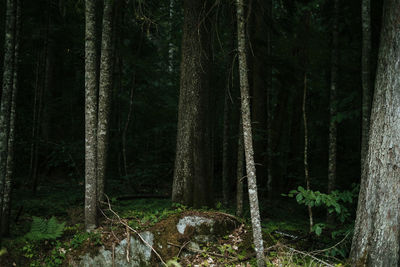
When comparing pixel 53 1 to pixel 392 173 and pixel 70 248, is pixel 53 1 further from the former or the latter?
pixel 392 173

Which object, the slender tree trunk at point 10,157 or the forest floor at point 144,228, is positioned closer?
the forest floor at point 144,228

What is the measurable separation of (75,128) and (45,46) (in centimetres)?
472

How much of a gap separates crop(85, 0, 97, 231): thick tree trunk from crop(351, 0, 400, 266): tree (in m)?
4.90

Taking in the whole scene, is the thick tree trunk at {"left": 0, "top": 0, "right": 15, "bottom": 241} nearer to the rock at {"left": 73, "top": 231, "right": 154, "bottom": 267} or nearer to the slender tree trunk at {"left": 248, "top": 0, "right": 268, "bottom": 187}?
the rock at {"left": 73, "top": 231, "right": 154, "bottom": 267}

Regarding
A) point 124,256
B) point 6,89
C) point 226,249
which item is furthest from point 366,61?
point 6,89

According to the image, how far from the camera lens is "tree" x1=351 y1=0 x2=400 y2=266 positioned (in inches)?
183

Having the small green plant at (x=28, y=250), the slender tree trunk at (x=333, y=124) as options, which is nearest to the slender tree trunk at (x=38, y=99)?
the small green plant at (x=28, y=250)

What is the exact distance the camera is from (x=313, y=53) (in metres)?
9.63

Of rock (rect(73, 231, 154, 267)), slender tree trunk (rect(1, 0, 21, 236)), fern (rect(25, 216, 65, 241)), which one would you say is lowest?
rock (rect(73, 231, 154, 267))

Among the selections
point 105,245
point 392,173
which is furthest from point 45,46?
point 392,173

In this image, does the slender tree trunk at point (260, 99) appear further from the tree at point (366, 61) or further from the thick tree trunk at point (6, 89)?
the thick tree trunk at point (6, 89)

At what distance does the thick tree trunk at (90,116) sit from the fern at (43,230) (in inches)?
23.4

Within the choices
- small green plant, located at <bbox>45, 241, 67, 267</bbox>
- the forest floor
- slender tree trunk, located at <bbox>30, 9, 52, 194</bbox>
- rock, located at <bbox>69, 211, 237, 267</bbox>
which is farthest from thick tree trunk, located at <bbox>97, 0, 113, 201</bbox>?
slender tree trunk, located at <bbox>30, 9, 52, 194</bbox>

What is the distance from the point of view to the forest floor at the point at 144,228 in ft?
17.1
